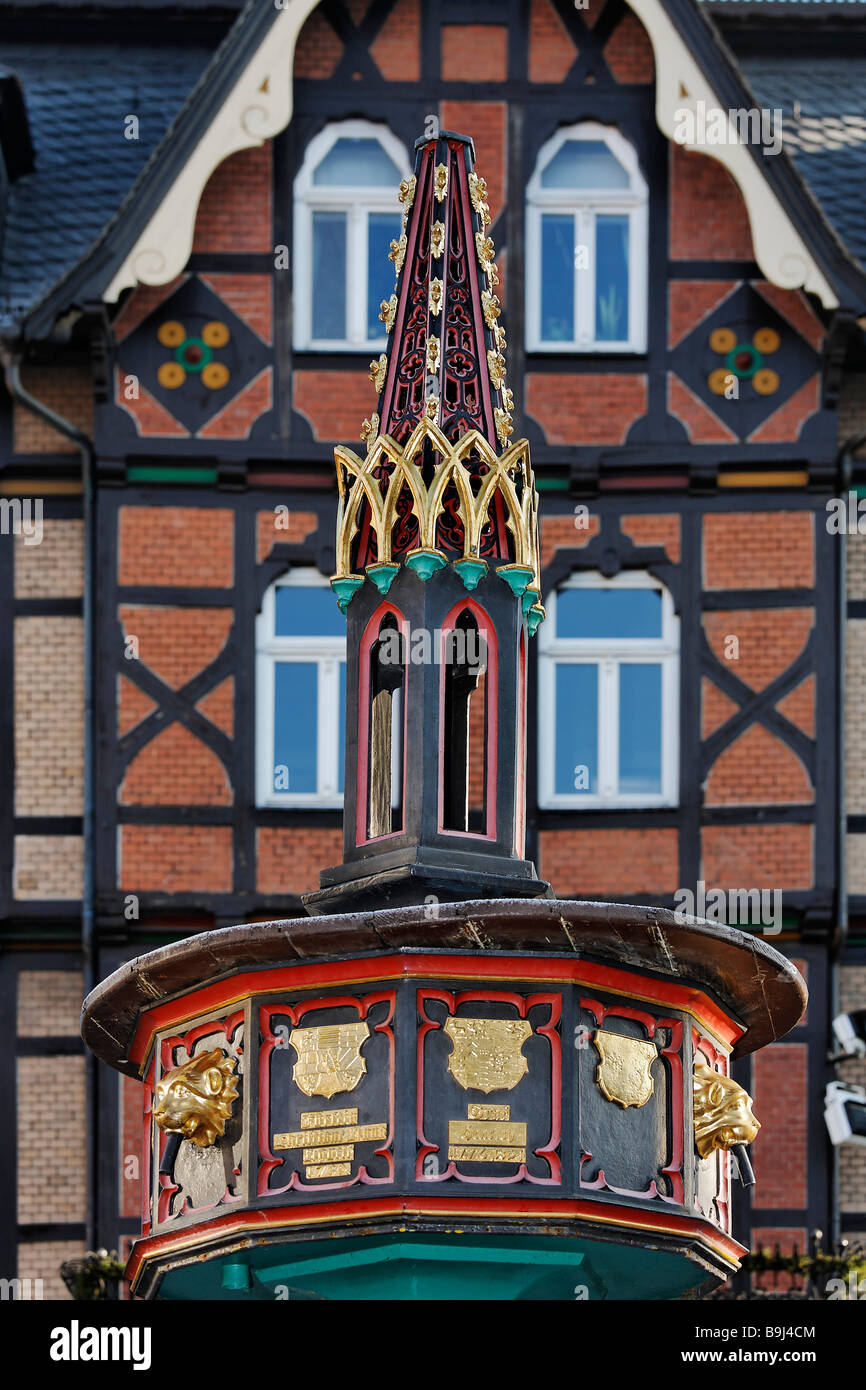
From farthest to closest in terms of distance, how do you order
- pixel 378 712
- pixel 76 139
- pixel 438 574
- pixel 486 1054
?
pixel 76 139, pixel 378 712, pixel 438 574, pixel 486 1054

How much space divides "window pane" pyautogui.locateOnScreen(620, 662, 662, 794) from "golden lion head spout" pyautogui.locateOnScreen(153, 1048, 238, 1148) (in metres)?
8.64

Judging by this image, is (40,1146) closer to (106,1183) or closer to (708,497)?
(106,1183)

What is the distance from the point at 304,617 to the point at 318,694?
58 centimetres

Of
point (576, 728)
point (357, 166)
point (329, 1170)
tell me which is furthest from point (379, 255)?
point (329, 1170)

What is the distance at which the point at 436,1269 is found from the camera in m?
14.4

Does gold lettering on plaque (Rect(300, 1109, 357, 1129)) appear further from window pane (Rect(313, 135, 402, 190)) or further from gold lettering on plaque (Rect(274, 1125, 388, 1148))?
window pane (Rect(313, 135, 402, 190))

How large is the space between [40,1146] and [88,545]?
4.31m

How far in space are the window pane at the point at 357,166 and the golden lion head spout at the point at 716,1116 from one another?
10.3m

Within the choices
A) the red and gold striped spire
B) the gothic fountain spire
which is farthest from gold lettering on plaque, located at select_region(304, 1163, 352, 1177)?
the red and gold striped spire

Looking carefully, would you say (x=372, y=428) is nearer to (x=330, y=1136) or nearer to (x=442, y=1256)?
(x=330, y=1136)

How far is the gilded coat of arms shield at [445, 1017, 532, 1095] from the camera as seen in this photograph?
1416cm

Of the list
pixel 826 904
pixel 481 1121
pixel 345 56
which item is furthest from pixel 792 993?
pixel 345 56

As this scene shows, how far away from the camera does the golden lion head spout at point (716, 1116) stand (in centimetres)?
1488

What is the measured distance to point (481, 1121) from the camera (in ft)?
46.4
